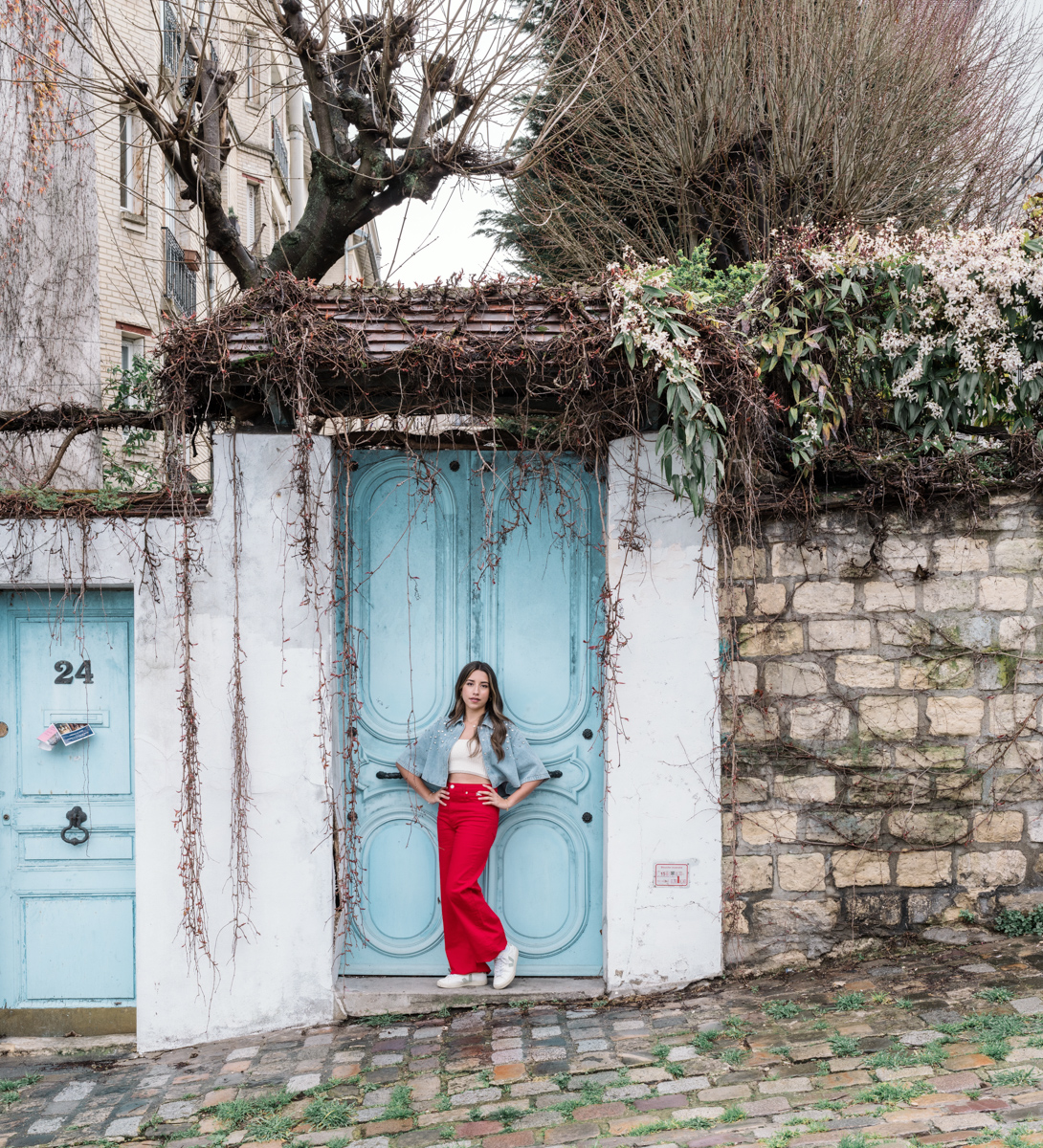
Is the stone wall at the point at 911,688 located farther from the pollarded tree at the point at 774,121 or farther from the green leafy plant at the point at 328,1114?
the pollarded tree at the point at 774,121

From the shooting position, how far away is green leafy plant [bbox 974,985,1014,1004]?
4.15m

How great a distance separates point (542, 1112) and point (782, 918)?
1726 millimetres

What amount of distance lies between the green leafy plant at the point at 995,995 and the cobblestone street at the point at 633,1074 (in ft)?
0.05

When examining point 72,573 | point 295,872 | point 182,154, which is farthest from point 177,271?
point 295,872

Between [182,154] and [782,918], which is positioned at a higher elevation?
[182,154]

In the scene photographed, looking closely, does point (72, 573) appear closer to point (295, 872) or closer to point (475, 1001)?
point (295, 872)

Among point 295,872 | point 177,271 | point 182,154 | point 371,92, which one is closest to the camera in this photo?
point 295,872

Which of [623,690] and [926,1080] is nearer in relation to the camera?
[926,1080]

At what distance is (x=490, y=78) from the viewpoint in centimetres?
584

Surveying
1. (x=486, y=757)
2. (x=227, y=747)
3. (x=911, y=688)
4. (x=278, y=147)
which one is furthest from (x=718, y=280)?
(x=278, y=147)

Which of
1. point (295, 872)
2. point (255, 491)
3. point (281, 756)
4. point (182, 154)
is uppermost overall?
point (182, 154)

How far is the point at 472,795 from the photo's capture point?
15.5 ft

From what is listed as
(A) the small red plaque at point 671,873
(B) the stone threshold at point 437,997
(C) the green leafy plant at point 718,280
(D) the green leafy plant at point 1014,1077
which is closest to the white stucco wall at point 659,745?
(A) the small red plaque at point 671,873

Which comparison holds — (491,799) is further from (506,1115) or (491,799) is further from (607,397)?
(607,397)
